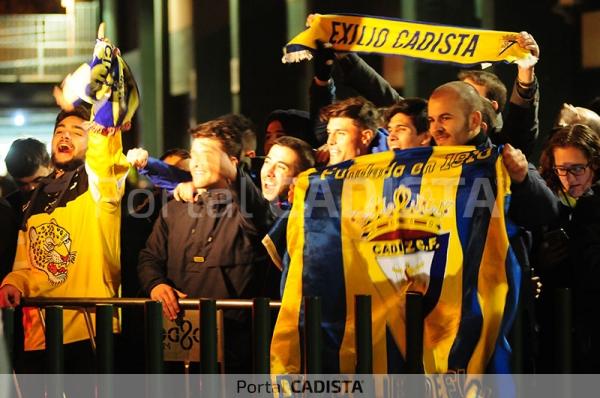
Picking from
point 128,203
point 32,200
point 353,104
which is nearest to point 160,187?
point 128,203

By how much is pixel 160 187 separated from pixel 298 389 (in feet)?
3.83

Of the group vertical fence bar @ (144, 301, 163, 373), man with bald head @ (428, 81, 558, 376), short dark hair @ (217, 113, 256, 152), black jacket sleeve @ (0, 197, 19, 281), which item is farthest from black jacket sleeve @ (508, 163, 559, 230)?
black jacket sleeve @ (0, 197, 19, 281)

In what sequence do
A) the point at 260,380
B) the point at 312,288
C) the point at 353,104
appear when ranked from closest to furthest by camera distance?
the point at 260,380, the point at 312,288, the point at 353,104

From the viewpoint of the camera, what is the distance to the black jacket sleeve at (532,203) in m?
4.42

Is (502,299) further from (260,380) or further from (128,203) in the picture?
(128,203)

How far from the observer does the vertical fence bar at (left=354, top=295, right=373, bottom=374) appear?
13.9 ft

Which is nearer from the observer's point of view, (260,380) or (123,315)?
(260,380)

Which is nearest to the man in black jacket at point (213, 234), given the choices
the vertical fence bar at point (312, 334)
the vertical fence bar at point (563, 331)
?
the vertical fence bar at point (312, 334)

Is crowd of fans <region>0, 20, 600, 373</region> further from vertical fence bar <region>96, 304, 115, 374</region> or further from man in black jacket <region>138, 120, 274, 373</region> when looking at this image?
vertical fence bar <region>96, 304, 115, 374</region>

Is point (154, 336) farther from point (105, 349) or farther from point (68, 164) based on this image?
point (68, 164)

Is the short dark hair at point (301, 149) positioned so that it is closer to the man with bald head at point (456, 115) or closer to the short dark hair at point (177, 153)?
the short dark hair at point (177, 153)

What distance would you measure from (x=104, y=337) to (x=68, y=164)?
1.36 m

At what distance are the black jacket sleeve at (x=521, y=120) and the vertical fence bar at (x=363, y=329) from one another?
1.01m

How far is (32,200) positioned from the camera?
5340 millimetres
